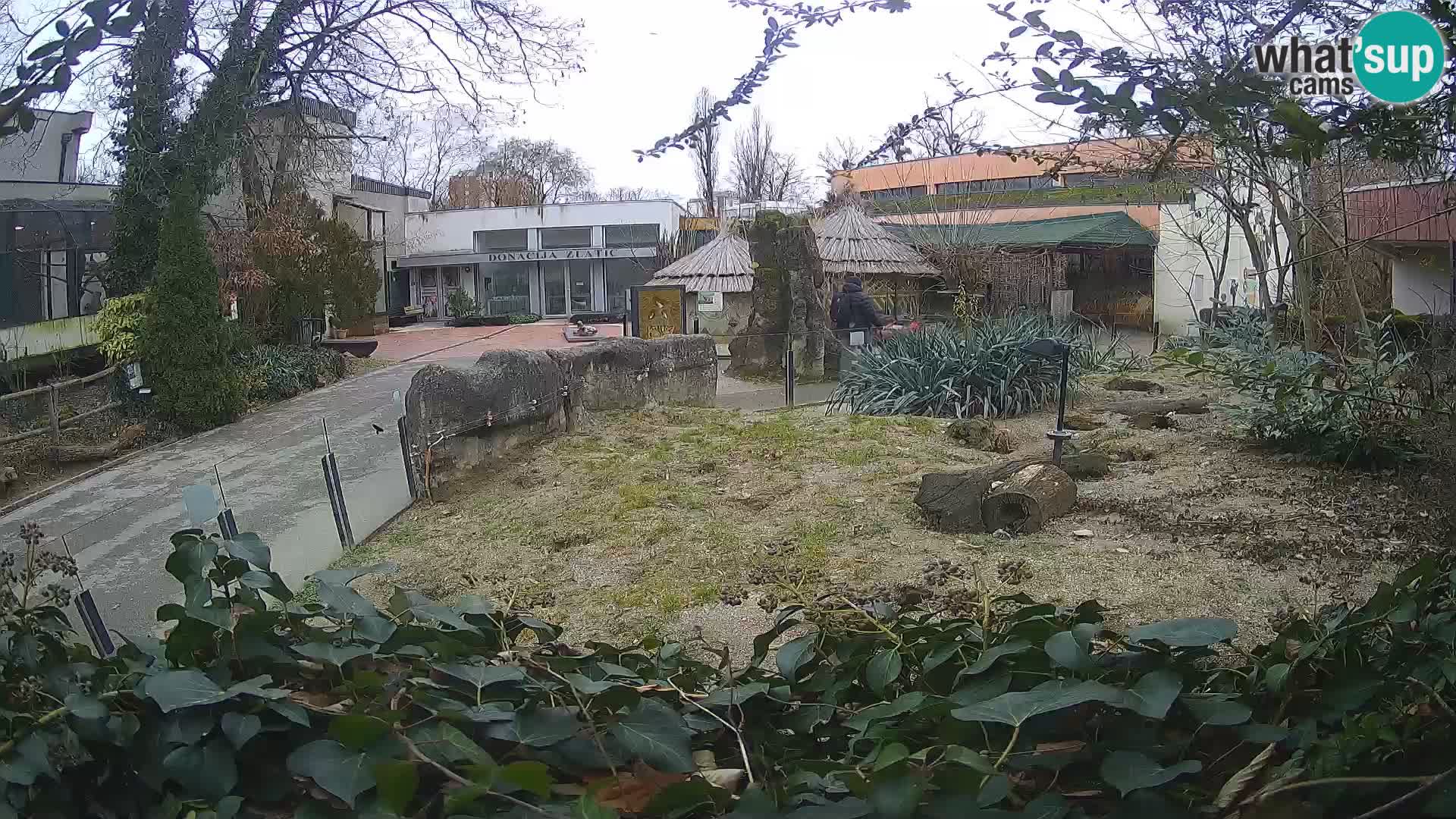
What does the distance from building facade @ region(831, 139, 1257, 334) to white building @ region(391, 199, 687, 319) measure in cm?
990

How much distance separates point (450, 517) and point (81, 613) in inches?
132

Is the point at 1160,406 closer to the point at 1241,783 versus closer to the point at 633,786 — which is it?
the point at 1241,783

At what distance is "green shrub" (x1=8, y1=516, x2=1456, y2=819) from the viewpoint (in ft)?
4.48

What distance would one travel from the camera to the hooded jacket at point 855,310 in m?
14.5

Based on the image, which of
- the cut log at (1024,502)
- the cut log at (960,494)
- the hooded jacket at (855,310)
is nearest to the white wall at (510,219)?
the hooded jacket at (855,310)

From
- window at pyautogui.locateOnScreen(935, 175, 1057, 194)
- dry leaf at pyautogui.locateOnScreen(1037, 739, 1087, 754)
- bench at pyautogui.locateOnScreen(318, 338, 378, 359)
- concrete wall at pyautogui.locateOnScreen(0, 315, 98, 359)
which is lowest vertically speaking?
dry leaf at pyautogui.locateOnScreen(1037, 739, 1087, 754)

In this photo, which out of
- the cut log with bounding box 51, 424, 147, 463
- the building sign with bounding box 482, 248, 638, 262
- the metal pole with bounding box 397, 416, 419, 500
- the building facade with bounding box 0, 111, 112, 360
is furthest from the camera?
the building sign with bounding box 482, 248, 638, 262

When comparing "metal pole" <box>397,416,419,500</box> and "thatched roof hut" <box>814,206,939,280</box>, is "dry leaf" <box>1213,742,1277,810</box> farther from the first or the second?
"thatched roof hut" <box>814,206,939,280</box>

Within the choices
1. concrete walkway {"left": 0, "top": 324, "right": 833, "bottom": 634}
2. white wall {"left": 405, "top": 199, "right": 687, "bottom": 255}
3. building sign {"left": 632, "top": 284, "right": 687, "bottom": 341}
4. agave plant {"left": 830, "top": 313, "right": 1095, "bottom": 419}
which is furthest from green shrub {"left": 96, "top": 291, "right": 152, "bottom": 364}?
white wall {"left": 405, "top": 199, "right": 687, "bottom": 255}

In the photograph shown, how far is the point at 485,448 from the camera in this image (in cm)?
754

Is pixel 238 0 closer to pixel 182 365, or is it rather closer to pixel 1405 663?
pixel 182 365

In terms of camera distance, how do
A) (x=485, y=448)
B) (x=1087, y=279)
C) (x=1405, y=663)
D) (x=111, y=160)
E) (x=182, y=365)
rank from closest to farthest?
(x=1405, y=663)
(x=485, y=448)
(x=182, y=365)
(x=111, y=160)
(x=1087, y=279)

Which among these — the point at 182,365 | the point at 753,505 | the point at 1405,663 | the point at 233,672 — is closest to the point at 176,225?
the point at 182,365

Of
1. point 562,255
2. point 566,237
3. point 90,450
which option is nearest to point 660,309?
point 90,450
